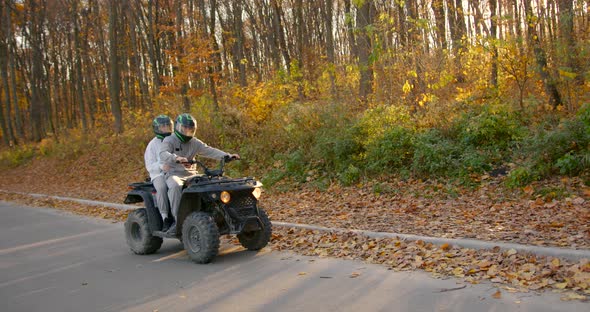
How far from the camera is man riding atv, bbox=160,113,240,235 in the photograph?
7836 mm

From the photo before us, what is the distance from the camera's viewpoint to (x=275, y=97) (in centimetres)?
1992

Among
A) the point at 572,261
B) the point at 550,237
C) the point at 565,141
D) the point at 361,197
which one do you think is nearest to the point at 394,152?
the point at 361,197

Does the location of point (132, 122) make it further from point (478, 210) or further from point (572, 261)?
point (572, 261)

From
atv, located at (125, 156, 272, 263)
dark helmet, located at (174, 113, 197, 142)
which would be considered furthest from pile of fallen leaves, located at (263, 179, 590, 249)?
dark helmet, located at (174, 113, 197, 142)

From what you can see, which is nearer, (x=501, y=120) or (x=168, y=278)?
(x=168, y=278)

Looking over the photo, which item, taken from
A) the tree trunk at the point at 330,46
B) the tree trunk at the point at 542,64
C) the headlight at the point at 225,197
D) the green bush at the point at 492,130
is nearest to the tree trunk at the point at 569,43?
the tree trunk at the point at 542,64

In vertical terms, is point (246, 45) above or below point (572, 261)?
above

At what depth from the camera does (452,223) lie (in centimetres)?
868

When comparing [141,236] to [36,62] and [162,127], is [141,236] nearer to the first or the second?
[162,127]

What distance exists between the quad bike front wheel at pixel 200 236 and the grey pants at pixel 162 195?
544 mm

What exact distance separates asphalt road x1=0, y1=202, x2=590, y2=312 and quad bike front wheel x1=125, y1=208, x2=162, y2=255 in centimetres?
15

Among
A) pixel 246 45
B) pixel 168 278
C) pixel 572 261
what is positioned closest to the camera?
pixel 572 261

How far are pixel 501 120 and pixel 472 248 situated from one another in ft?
20.7

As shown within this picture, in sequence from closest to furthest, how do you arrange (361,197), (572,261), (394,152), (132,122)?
(572,261) < (361,197) < (394,152) < (132,122)
